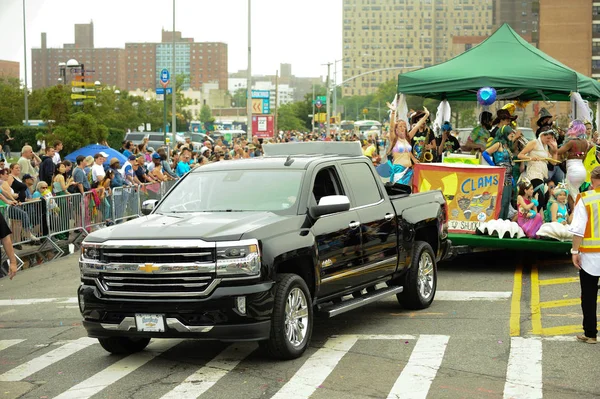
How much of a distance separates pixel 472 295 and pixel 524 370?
4.13 metres

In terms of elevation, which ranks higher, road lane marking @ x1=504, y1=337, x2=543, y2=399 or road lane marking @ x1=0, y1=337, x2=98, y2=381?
road lane marking @ x1=504, y1=337, x2=543, y2=399

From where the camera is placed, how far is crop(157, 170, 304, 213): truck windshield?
9188mm

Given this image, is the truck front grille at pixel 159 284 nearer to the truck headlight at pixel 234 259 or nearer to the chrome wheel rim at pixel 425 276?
the truck headlight at pixel 234 259

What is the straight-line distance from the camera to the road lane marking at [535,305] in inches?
391

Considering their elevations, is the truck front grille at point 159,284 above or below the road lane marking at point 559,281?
above

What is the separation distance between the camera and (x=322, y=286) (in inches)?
357

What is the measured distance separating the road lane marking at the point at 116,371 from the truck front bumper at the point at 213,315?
40 cm

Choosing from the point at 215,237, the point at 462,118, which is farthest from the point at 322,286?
the point at 462,118

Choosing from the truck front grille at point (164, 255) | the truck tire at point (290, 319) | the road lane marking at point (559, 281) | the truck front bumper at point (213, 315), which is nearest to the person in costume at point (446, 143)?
the road lane marking at point (559, 281)

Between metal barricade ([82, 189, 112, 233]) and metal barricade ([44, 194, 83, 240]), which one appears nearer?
metal barricade ([44, 194, 83, 240])

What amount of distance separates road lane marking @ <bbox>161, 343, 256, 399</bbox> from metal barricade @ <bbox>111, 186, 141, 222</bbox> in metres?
12.6

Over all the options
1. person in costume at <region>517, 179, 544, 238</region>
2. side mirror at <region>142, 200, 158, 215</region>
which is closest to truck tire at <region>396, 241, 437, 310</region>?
side mirror at <region>142, 200, 158, 215</region>

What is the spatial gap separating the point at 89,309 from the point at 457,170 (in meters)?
8.15

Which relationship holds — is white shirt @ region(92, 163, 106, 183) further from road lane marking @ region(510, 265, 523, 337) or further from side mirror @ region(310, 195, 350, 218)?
side mirror @ region(310, 195, 350, 218)
